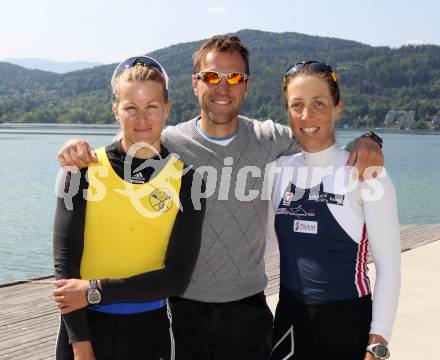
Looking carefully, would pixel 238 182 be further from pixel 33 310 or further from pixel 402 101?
pixel 402 101

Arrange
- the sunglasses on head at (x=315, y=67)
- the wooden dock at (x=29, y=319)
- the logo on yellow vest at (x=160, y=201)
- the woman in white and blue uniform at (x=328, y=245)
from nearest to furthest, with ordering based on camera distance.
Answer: the logo on yellow vest at (x=160, y=201), the woman in white and blue uniform at (x=328, y=245), the sunglasses on head at (x=315, y=67), the wooden dock at (x=29, y=319)

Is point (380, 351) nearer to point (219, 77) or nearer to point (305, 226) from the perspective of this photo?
point (305, 226)

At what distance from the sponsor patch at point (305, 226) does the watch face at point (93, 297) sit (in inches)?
37.3

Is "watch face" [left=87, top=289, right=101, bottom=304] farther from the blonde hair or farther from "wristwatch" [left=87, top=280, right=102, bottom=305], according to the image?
the blonde hair

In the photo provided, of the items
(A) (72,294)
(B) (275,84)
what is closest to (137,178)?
(A) (72,294)

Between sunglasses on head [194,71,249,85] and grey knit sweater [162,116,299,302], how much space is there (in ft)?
0.92

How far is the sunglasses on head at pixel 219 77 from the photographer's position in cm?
308

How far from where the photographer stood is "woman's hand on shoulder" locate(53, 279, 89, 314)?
223 cm

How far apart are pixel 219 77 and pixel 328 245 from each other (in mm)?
1047

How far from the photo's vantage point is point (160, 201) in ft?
8.00

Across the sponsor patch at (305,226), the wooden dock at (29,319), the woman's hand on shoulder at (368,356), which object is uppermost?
the sponsor patch at (305,226)

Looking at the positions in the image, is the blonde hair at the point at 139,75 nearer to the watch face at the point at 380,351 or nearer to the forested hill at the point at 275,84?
the watch face at the point at 380,351

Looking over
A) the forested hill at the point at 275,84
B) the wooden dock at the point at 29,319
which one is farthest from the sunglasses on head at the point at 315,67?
the forested hill at the point at 275,84

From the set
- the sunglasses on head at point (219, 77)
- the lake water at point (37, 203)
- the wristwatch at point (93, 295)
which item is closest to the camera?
the wristwatch at point (93, 295)
